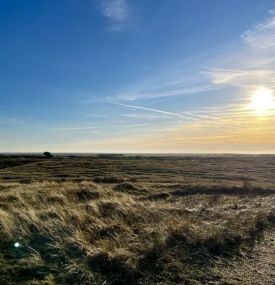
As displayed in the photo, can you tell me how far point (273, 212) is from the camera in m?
14.0

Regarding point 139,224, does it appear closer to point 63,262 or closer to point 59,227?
point 59,227

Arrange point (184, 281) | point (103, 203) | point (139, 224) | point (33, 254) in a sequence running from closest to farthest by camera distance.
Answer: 1. point (184, 281)
2. point (33, 254)
3. point (139, 224)
4. point (103, 203)

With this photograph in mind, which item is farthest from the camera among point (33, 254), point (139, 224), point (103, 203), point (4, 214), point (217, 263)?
point (103, 203)

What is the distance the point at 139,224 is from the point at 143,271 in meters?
3.63

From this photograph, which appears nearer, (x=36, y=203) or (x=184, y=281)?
(x=184, y=281)

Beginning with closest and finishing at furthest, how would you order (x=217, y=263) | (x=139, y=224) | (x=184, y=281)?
1. (x=184, y=281)
2. (x=217, y=263)
3. (x=139, y=224)

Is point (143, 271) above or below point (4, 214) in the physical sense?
below

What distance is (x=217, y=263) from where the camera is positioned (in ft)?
26.6

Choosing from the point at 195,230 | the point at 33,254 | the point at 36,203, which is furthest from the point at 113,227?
the point at 36,203

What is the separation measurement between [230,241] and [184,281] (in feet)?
9.84

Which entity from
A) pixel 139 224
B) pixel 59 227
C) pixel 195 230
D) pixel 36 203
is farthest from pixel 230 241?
pixel 36 203

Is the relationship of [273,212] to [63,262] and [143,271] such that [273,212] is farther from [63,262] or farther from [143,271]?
[63,262]

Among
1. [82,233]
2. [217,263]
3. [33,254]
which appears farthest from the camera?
[82,233]

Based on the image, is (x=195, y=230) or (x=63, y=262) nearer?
(x=63, y=262)
